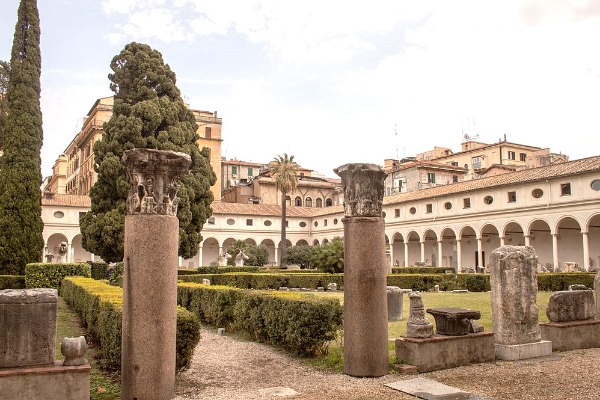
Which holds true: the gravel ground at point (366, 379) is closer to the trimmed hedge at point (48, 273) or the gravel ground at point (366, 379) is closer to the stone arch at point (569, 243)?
the trimmed hedge at point (48, 273)

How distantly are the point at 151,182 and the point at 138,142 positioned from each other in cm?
1957

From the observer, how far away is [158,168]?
18.8ft

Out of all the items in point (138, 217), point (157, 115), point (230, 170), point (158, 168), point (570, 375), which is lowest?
point (570, 375)

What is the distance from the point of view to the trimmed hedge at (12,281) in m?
21.0

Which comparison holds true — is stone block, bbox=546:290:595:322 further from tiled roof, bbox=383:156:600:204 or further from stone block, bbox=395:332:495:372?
tiled roof, bbox=383:156:600:204

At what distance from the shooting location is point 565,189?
32.4m

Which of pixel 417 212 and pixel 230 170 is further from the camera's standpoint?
pixel 230 170

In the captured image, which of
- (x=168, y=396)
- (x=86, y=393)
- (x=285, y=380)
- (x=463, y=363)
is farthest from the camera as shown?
(x=463, y=363)

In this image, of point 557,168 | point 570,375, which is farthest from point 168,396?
point 557,168

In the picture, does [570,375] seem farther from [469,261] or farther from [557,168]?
[469,261]

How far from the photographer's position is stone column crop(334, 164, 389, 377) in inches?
268

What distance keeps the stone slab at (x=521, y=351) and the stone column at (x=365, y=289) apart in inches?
86.5

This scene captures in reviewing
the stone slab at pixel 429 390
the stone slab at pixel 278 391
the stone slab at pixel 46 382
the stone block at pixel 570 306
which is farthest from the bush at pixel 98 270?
the stone slab at pixel 429 390

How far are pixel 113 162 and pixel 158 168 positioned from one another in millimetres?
19245
